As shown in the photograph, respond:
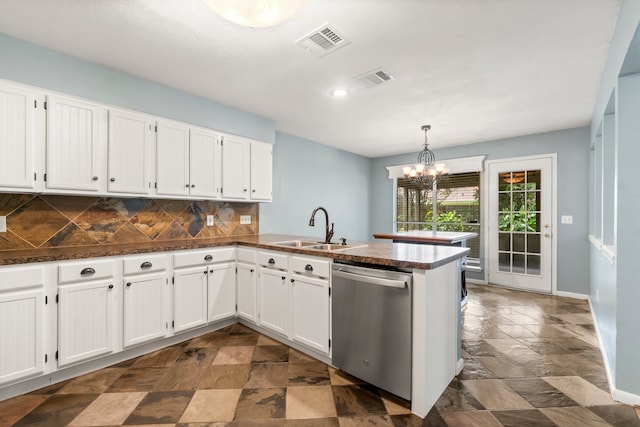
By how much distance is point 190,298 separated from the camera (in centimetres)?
279

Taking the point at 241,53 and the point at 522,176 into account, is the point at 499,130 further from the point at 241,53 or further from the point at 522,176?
the point at 241,53

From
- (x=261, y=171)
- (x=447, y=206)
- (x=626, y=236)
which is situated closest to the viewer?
(x=626, y=236)

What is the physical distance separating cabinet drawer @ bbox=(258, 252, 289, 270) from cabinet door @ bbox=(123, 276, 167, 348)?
853mm

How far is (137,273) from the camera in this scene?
8.07 feet

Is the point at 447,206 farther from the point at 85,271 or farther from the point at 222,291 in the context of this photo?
the point at 85,271

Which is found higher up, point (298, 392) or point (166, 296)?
point (166, 296)

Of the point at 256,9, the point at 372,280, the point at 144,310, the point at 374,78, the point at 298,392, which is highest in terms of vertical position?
the point at 374,78

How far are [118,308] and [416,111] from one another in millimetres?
3663

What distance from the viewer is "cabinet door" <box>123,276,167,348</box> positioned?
2404mm

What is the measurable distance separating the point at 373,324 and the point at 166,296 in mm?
1817

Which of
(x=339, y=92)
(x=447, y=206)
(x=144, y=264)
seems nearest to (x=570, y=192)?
(x=447, y=206)

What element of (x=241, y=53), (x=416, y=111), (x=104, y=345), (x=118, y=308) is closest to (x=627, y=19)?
(x=416, y=111)

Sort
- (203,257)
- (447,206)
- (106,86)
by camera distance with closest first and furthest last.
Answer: (106,86), (203,257), (447,206)

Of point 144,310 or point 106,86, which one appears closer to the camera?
point 144,310
